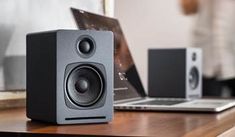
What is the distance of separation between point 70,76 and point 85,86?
0.12ft

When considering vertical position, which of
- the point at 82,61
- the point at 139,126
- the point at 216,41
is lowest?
the point at 139,126

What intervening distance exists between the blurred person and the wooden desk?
4.84ft

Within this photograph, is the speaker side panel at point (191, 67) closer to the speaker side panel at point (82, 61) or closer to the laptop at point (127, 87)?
the laptop at point (127, 87)

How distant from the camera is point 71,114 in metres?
0.89

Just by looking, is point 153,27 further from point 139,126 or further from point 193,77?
point 139,126

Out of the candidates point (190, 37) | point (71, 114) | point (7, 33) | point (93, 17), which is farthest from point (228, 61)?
point (71, 114)

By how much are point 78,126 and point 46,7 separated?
1.76ft

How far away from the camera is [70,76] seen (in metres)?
0.90

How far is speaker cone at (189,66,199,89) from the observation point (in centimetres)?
165

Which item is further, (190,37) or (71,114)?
(190,37)

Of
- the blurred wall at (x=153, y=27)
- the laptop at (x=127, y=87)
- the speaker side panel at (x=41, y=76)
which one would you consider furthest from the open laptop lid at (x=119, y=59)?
the blurred wall at (x=153, y=27)

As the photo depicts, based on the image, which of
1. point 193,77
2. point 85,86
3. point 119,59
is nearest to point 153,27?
point 193,77

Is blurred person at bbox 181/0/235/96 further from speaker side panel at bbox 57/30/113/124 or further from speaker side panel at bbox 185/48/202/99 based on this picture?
speaker side panel at bbox 57/30/113/124

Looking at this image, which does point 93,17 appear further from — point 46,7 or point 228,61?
point 228,61
